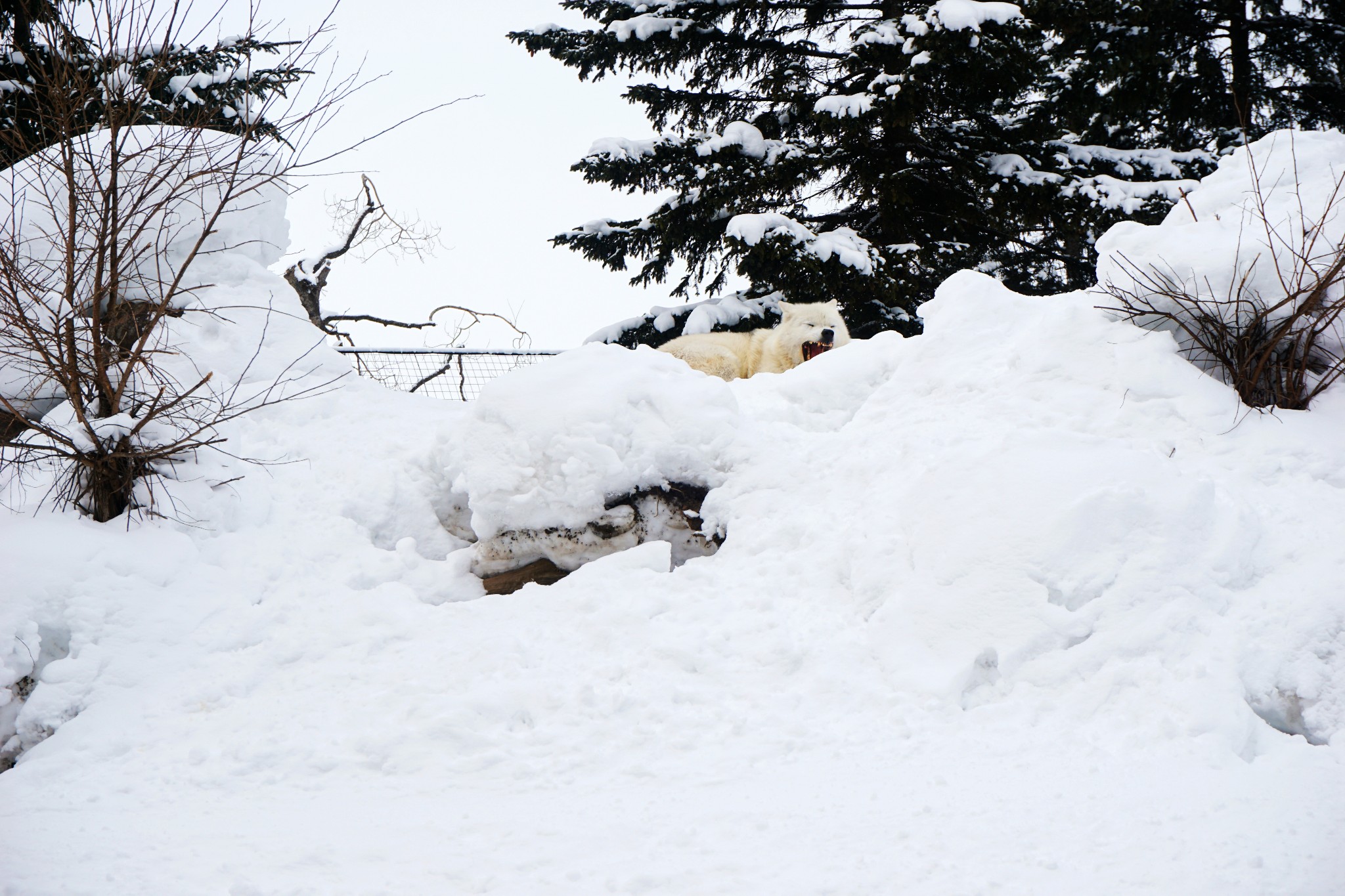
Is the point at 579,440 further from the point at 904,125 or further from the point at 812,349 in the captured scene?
the point at 904,125

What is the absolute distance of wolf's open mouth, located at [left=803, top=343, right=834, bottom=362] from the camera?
7.40 m

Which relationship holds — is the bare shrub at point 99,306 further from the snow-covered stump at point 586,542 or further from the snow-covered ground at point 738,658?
the snow-covered stump at point 586,542

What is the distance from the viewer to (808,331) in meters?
7.54

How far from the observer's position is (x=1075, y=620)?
2.88 meters

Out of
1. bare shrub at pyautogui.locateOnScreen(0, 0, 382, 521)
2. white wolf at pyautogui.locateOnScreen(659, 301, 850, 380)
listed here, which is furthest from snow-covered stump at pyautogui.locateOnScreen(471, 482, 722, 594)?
white wolf at pyautogui.locateOnScreen(659, 301, 850, 380)

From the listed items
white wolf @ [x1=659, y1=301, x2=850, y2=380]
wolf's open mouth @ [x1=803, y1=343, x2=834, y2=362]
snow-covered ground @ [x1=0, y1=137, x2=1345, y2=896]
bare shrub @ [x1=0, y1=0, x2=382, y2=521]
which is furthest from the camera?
white wolf @ [x1=659, y1=301, x2=850, y2=380]

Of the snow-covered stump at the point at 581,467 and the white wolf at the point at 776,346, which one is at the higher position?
the white wolf at the point at 776,346

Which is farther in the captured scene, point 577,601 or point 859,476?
point 859,476

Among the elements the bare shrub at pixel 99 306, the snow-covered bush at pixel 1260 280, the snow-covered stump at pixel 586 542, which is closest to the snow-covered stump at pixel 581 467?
the snow-covered stump at pixel 586 542

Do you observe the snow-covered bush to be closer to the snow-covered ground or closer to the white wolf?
the snow-covered ground

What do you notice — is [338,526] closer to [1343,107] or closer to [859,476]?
[859,476]

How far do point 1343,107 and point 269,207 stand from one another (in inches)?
494

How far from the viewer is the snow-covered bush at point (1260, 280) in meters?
3.71

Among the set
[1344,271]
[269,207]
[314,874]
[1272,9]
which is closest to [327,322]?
[269,207]
